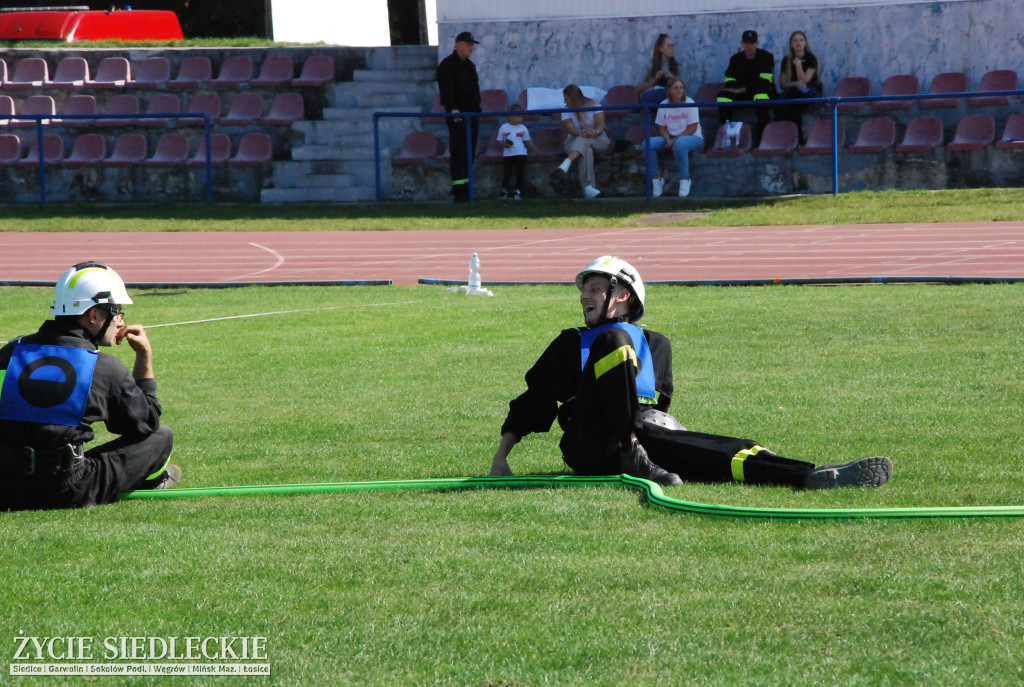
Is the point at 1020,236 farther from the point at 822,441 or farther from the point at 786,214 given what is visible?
the point at 822,441

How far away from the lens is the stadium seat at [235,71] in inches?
1245

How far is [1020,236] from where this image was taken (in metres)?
19.2

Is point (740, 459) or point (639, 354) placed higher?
point (639, 354)

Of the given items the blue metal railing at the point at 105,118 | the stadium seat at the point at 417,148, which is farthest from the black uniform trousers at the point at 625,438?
the blue metal railing at the point at 105,118

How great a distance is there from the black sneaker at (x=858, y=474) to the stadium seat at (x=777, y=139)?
1986 centimetres

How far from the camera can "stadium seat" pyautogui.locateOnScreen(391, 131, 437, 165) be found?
28516 mm

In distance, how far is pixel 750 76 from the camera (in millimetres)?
25812

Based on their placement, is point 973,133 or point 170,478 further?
point 973,133

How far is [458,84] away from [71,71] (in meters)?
11.1

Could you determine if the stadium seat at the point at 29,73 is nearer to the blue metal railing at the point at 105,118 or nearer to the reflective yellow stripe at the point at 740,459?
the blue metal railing at the point at 105,118

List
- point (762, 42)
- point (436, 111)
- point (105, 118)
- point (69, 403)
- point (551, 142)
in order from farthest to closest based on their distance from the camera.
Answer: point (105, 118) → point (436, 111) → point (762, 42) → point (551, 142) → point (69, 403)

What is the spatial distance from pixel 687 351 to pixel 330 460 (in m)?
4.46

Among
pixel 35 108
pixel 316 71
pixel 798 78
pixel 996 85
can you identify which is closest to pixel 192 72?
pixel 316 71

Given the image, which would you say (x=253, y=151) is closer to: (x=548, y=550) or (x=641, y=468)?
(x=641, y=468)
